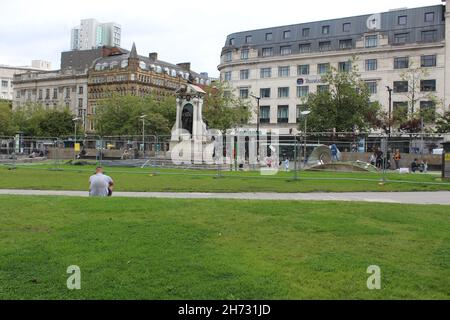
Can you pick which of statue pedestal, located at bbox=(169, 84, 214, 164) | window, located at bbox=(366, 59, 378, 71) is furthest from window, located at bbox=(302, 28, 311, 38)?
statue pedestal, located at bbox=(169, 84, 214, 164)

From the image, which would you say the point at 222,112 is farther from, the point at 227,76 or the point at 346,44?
the point at 346,44

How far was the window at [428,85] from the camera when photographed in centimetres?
7094

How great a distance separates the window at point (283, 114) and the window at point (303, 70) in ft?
19.3

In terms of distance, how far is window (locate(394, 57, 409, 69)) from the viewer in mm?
72944

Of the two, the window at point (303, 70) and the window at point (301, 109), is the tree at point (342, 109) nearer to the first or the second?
the window at point (301, 109)

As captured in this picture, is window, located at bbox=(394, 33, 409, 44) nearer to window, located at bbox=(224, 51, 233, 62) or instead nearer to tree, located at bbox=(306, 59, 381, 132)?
tree, located at bbox=(306, 59, 381, 132)

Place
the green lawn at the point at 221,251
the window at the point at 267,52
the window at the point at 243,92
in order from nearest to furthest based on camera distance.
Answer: the green lawn at the point at 221,251, the window at the point at 267,52, the window at the point at 243,92

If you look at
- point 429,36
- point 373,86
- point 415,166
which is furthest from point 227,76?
point 415,166

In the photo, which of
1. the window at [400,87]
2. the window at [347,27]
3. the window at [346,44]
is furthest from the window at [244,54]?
the window at [400,87]

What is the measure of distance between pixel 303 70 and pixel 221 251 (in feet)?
250

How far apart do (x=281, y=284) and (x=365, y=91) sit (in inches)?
2207

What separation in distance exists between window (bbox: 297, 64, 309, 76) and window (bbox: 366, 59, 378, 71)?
9.49m

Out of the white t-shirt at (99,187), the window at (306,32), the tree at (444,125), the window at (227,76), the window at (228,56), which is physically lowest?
the white t-shirt at (99,187)

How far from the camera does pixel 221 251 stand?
7.40 meters
